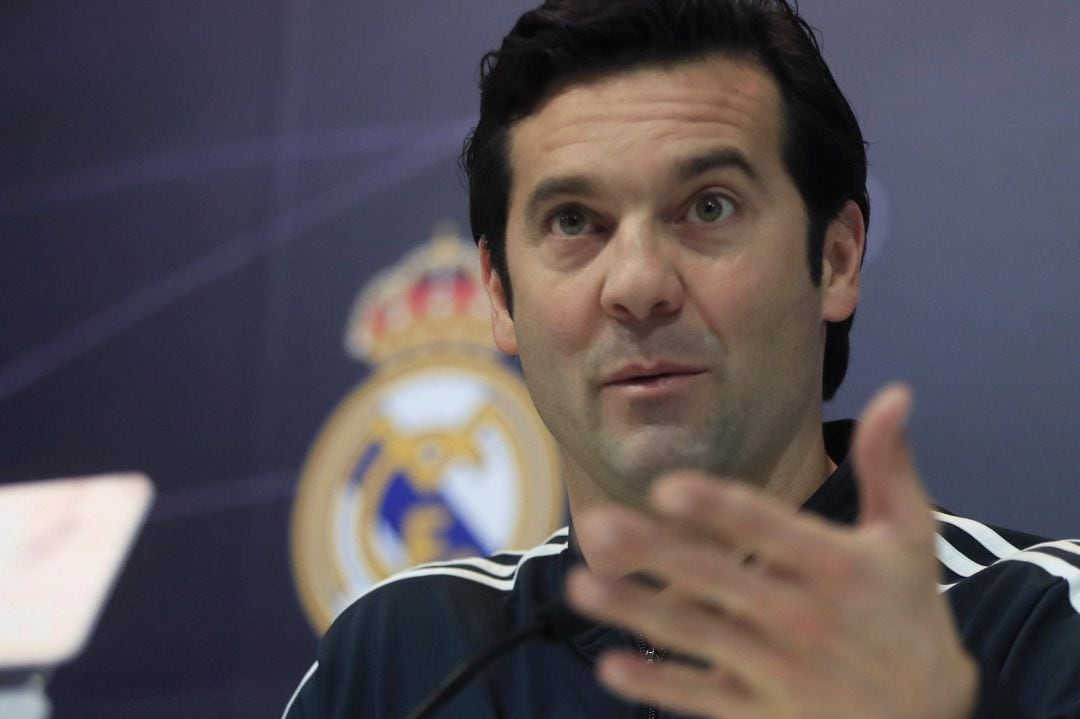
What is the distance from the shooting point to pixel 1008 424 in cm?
155

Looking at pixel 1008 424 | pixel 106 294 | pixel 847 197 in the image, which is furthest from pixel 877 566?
pixel 106 294

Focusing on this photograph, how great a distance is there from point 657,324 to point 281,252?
0.97 meters

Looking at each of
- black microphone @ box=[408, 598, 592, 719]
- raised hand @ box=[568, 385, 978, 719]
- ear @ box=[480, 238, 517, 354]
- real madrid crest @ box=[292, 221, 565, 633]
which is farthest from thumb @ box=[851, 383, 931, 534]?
real madrid crest @ box=[292, 221, 565, 633]

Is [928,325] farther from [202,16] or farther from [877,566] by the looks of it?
[202,16]

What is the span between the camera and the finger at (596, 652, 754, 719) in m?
0.62

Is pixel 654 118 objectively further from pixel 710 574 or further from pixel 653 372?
pixel 710 574

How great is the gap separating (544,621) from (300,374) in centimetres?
115

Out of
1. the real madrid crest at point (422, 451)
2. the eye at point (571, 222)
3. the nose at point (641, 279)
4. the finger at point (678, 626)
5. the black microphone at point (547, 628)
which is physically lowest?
the real madrid crest at point (422, 451)

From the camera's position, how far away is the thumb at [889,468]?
596mm

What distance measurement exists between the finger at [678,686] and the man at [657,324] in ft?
0.90

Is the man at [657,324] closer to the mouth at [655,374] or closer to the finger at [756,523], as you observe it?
the mouth at [655,374]

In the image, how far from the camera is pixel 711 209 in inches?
47.5

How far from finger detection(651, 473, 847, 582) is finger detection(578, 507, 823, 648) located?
1 centimetres

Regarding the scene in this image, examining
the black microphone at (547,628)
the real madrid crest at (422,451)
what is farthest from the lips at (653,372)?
the real madrid crest at (422,451)
